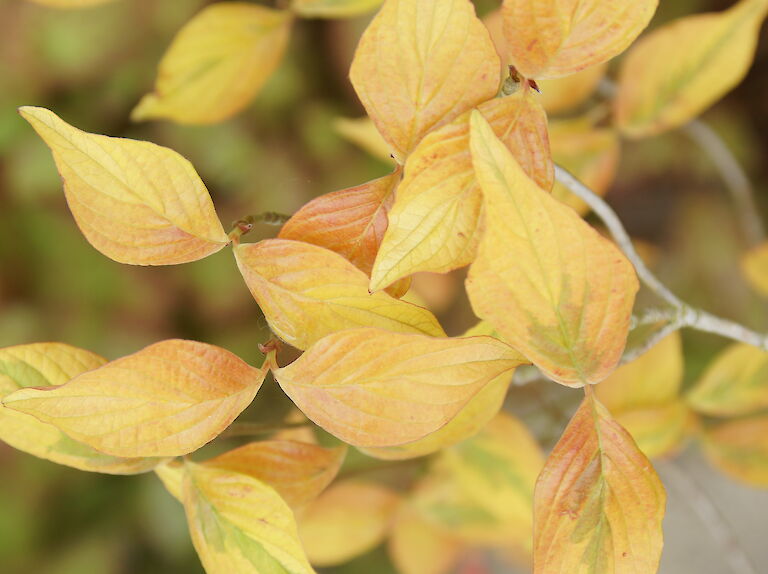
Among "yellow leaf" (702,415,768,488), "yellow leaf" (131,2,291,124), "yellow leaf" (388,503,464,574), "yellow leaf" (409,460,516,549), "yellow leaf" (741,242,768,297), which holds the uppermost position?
"yellow leaf" (131,2,291,124)

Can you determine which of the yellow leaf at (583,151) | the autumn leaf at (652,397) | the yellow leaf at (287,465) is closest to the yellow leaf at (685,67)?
the yellow leaf at (583,151)

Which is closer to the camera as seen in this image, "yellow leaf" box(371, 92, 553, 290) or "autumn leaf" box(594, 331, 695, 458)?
"yellow leaf" box(371, 92, 553, 290)

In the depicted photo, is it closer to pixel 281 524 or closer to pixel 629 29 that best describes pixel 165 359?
pixel 281 524

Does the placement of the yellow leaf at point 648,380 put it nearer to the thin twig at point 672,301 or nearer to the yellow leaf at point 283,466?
the thin twig at point 672,301

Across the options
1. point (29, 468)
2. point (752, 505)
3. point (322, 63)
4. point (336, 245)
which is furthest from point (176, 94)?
point (752, 505)

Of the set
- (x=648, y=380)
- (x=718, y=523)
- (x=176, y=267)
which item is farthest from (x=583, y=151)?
(x=176, y=267)

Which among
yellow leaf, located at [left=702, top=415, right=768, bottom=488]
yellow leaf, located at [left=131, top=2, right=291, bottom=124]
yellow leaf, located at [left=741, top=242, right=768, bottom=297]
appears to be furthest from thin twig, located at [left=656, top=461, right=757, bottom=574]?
yellow leaf, located at [left=131, top=2, right=291, bottom=124]

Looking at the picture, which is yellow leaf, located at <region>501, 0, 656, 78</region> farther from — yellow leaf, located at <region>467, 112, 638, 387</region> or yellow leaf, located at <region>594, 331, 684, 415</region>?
yellow leaf, located at <region>594, 331, 684, 415</region>
